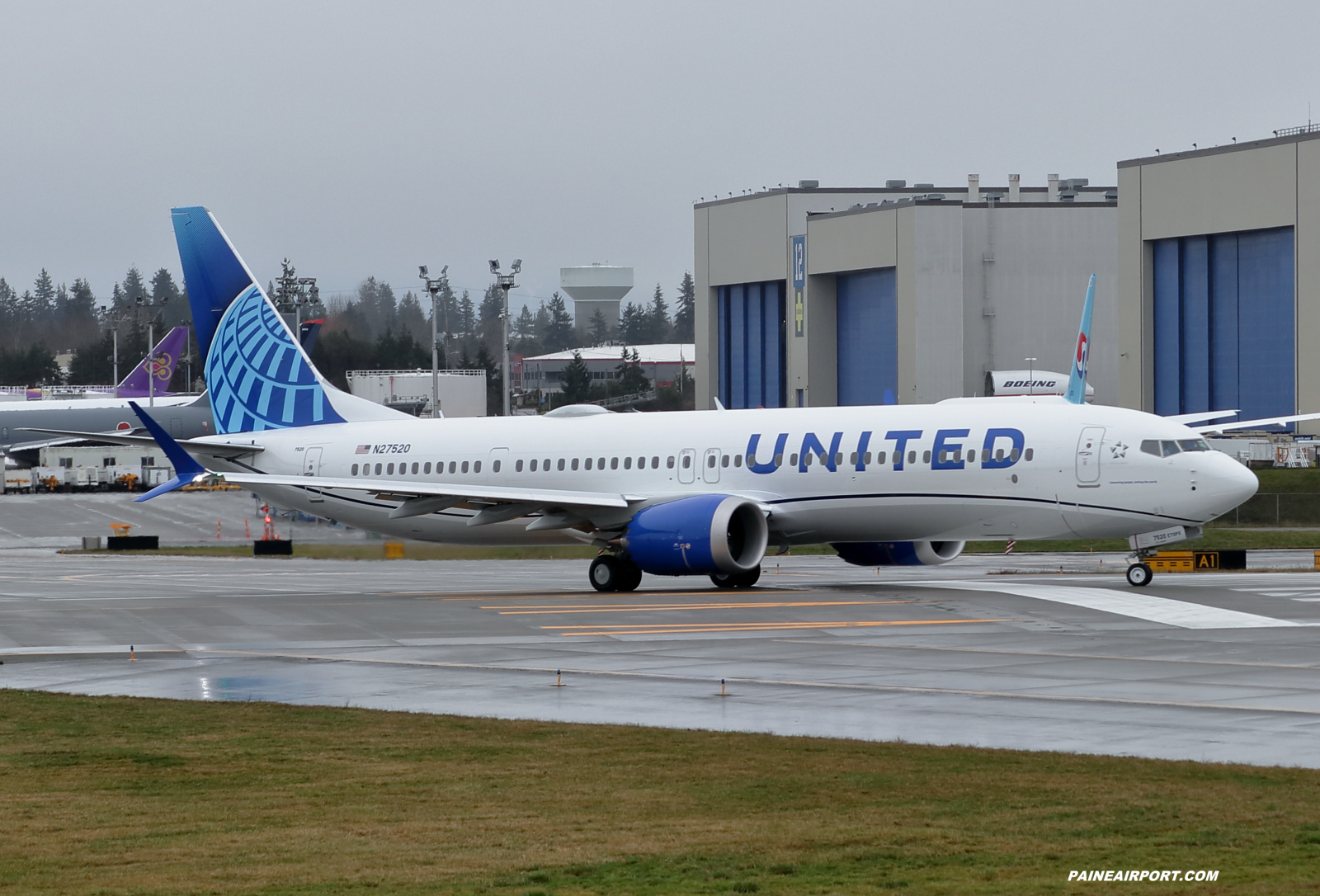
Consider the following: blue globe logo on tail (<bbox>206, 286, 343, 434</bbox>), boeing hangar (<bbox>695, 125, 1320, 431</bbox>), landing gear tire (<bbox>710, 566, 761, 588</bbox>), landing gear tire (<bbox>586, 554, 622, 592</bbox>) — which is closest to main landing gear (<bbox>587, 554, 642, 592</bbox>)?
landing gear tire (<bbox>586, 554, 622, 592</bbox>)

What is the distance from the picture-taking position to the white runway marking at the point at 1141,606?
26.5 meters

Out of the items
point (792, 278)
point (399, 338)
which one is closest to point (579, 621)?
point (792, 278)

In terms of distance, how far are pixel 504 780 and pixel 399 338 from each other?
5899 inches

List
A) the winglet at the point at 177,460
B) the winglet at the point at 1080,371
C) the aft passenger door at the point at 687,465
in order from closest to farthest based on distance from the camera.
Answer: the winglet at the point at 177,460 → the aft passenger door at the point at 687,465 → the winglet at the point at 1080,371

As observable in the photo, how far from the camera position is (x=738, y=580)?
3672 cm

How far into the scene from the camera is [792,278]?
12125 centimetres

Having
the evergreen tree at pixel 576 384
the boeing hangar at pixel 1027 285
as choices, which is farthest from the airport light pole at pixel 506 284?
the evergreen tree at pixel 576 384

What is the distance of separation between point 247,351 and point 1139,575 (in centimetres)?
2269

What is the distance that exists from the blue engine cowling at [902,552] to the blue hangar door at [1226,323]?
191 ft

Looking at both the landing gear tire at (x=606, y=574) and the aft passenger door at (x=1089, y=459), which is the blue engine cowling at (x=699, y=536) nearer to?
the landing gear tire at (x=606, y=574)

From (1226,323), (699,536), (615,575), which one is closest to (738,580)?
(615,575)

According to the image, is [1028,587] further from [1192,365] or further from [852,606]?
[1192,365]

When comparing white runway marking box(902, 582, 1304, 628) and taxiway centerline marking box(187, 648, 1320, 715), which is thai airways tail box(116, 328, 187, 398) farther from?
taxiway centerline marking box(187, 648, 1320, 715)

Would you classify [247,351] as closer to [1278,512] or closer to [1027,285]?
[1278,512]
